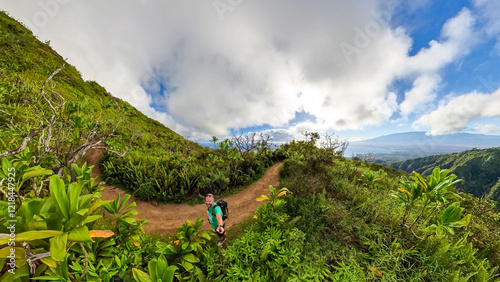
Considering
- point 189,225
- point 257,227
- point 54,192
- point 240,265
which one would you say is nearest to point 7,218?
point 54,192

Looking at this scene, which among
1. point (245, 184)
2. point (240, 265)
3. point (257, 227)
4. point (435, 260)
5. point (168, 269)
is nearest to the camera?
point (168, 269)

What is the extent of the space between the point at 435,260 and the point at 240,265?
13.5ft

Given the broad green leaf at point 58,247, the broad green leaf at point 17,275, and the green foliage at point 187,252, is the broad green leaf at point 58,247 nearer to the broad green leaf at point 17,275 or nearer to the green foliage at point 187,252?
the broad green leaf at point 17,275

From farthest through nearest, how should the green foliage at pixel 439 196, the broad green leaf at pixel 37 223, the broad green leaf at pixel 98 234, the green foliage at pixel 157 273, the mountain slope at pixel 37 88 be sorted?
the mountain slope at pixel 37 88, the green foliage at pixel 439 196, the broad green leaf at pixel 98 234, the green foliage at pixel 157 273, the broad green leaf at pixel 37 223

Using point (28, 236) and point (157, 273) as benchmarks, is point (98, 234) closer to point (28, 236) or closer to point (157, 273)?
point (28, 236)

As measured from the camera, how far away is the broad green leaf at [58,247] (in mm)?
1637

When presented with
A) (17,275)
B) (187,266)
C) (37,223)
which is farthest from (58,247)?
(187,266)

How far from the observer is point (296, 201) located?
17.9ft

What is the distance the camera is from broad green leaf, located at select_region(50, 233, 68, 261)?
1.64 metres

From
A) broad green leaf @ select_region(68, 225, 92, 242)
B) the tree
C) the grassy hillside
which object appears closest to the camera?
broad green leaf @ select_region(68, 225, 92, 242)

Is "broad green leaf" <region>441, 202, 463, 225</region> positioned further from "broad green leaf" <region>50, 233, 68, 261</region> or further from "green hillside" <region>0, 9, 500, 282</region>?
"broad green leaf" <region>50, 233, 68, 261</region>

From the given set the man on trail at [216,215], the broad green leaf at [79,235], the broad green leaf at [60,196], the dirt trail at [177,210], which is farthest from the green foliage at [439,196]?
the broad green leaf at [60,196]

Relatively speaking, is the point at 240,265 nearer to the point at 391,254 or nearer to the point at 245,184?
the point at 391,254

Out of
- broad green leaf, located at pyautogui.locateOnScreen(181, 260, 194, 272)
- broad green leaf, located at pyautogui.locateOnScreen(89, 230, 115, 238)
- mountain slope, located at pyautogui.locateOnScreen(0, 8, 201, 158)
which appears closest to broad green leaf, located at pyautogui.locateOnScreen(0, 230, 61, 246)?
broad green leaf, located at pyautogui.locateOnScreen(89, 230, 115, 238)
